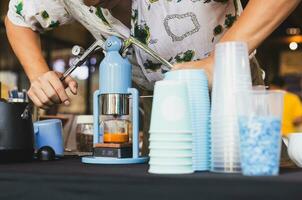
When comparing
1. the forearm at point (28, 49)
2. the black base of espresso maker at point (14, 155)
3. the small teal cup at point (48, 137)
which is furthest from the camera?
the forearm at point (28, 49)

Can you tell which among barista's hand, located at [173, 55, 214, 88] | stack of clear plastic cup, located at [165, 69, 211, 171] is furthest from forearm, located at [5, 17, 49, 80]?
stack of clear plastic cup, located at [165, 69, 211, 171]

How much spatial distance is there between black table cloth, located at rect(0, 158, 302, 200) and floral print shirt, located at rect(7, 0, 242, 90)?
0.67 meters

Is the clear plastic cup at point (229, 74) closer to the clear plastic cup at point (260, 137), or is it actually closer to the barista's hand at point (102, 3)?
the clear plastic cup at point (260, 137)

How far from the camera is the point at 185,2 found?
57.7 inches

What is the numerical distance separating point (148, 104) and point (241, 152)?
1211mm

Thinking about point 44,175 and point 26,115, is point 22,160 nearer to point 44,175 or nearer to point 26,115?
point 26,115

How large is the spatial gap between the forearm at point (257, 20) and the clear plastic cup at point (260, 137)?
11.5 inches

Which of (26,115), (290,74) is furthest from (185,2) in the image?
(290,74)

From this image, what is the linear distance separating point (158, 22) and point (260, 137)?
79 centimetres

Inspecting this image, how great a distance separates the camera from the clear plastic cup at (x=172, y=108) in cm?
86

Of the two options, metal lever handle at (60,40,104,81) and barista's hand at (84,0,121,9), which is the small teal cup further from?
barista's hand at (84,0,121,9)

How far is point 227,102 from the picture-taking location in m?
0.89

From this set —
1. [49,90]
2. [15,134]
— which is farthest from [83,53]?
[15,134]

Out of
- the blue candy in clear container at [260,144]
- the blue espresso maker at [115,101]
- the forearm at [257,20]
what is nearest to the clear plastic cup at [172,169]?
the blue candy in clear container at [260,144]
